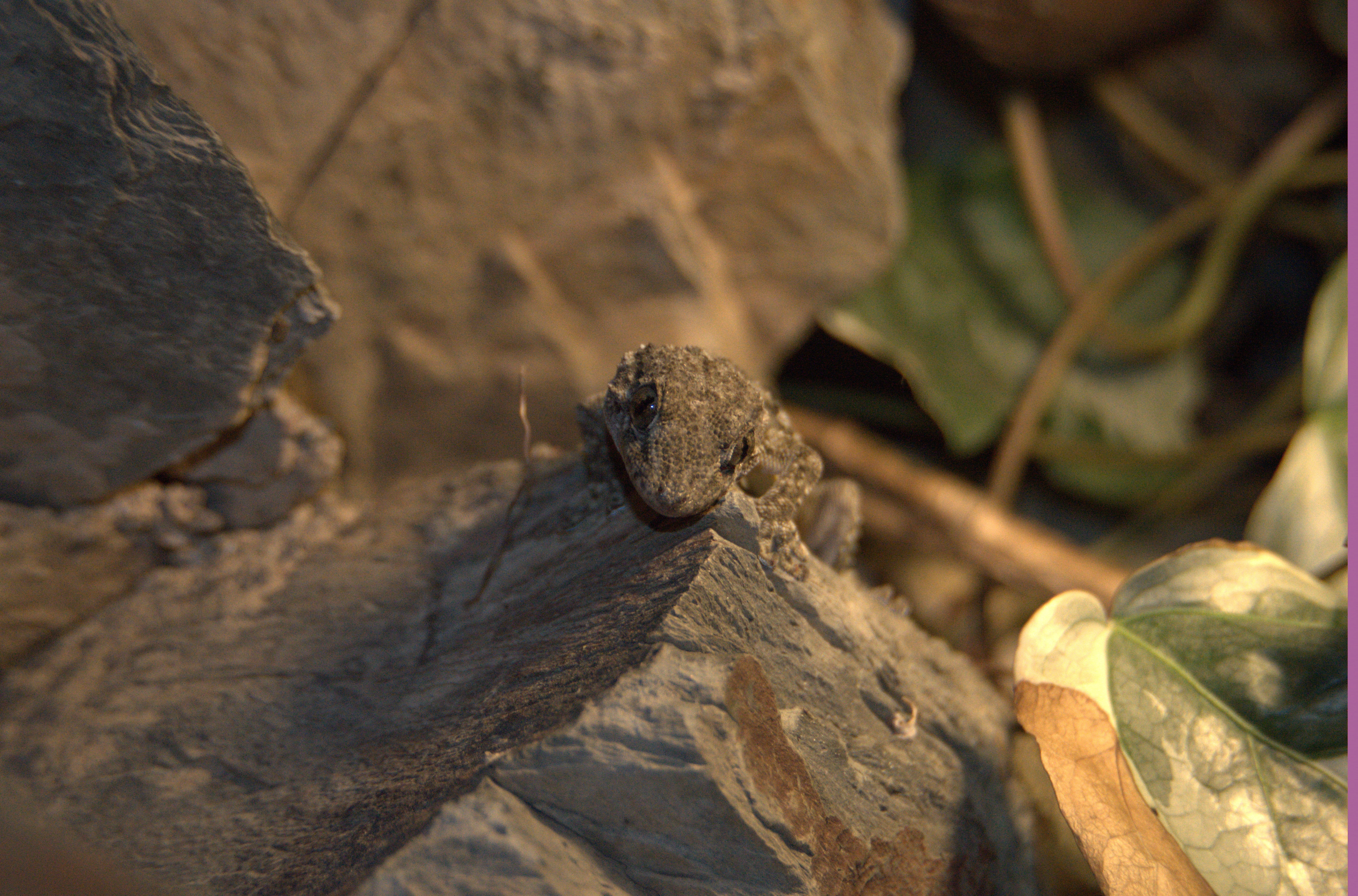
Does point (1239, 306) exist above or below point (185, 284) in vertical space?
above

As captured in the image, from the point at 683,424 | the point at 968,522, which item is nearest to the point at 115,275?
the point at 683,424

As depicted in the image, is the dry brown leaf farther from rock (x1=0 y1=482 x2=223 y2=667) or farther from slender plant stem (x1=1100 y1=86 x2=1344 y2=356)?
slender plant stem (x1=1100 y1=86 x2=1344 y2=356)

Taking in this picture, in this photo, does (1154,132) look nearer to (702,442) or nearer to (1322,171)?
(1322,171)

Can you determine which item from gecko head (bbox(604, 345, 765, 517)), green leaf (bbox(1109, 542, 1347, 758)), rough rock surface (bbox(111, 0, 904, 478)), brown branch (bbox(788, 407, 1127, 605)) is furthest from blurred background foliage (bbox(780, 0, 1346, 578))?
gecko head (bbox(604, 345, 765, 517))

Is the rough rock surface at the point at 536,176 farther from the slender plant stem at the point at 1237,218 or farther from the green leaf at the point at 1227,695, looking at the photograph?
the green leaf at the point at 1227,695

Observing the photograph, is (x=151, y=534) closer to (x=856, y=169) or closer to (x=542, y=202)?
(x=542, y=202)

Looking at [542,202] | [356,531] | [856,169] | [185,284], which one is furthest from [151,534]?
[856,169]
